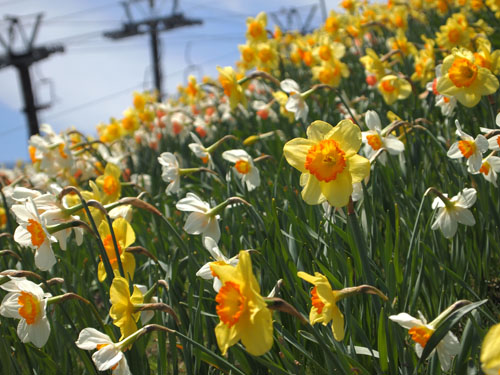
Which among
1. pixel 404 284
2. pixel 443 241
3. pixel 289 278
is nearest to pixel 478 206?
pixel 443 241

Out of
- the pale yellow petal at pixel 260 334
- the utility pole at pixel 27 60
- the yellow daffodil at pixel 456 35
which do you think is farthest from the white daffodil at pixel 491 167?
the utility pole at pixel 27 60

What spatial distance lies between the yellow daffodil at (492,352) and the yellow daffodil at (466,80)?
4.75ft

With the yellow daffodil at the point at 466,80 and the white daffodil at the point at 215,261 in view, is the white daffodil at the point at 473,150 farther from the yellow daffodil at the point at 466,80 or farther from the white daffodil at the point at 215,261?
the white daffodil at the point at 215,261

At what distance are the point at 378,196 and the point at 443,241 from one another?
0.37 metres

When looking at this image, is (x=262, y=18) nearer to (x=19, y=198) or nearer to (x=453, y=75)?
(x=453, y=75)

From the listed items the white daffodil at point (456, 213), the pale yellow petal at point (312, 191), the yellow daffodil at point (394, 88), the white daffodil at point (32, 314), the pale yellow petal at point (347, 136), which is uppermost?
the pale yellow petal at point (347, 136)

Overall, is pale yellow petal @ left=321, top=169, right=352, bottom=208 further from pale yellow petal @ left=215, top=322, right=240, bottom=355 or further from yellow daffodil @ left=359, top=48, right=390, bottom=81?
yellow daffodil @ left=359, top=48, right=390, bottom=81

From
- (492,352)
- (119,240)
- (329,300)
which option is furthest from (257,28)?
(492,352)

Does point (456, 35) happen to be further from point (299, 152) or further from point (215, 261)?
point (215, 261)

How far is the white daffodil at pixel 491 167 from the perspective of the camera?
178 centimetres

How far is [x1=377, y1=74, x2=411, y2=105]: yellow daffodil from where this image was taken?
9.80ft

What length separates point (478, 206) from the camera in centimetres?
213

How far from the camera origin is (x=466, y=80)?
2031 mm

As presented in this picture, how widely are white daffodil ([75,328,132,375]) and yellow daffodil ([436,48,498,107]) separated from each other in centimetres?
145
